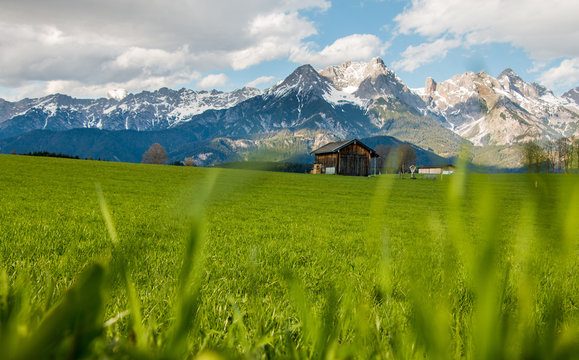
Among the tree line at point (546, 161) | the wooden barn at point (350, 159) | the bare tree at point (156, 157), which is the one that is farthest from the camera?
the bare tree at point (156, 157)

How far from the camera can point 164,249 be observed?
4309mm

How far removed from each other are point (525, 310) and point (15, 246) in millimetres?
4815

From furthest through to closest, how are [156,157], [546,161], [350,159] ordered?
[156,157] → [350,159] → [546,161]

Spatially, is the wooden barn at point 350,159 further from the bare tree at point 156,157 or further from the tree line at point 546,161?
the bare tree at point 156,157

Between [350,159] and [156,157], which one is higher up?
[156,157]

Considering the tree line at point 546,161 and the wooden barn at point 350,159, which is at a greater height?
the wooden barn at point 350,159

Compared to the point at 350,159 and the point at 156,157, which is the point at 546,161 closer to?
the point at 350,159

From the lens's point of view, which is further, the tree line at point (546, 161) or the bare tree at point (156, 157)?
the bare tree at point (156, 157)

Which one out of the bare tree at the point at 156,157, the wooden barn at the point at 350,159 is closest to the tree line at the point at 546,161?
the wooden barn at the point at 350,159

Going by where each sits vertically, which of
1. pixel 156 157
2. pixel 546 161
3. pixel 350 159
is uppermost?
pixel 156 157

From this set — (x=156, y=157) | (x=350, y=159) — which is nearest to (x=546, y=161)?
(x=350, y=159)

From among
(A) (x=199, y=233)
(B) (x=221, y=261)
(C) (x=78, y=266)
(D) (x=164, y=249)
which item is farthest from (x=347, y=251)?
(A) (x=199, y=233)

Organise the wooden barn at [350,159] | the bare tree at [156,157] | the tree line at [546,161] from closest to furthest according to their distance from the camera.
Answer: the tree line at [546,161] < the wooden barn at [350,159] < the bare tree at [156,157]

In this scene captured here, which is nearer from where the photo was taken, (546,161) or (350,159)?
(546,161)
